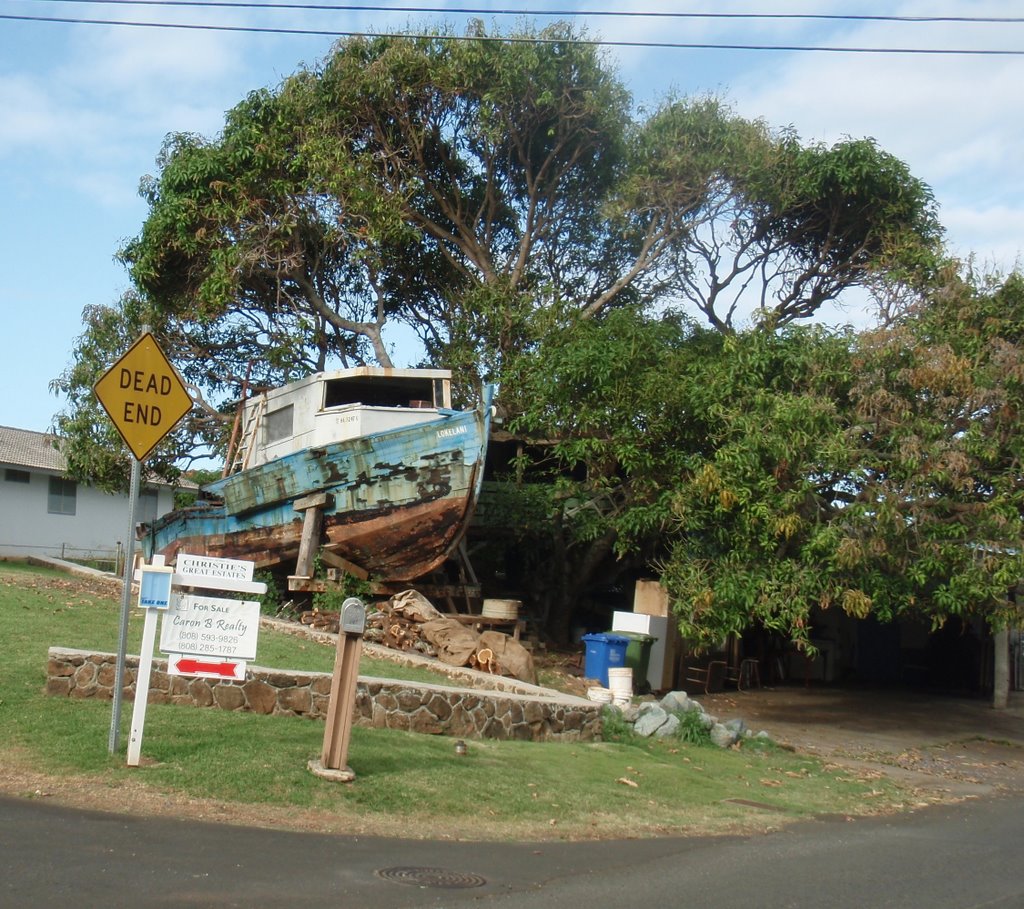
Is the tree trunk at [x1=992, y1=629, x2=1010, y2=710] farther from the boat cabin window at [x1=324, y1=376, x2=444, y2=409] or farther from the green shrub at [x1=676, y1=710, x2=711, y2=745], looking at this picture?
the boat cabin window at [x1=324, y1=376, x2=444, y2=409]

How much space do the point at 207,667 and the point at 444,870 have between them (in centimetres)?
308

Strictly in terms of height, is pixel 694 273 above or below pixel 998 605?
above

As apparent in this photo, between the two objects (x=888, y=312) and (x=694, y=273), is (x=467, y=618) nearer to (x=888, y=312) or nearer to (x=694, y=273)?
(x=888, y=312)

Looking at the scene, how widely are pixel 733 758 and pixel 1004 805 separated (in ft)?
9.38

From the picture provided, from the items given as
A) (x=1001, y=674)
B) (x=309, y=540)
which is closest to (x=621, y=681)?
(x=309, y=540)

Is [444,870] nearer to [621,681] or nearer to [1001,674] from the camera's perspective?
[621,681]

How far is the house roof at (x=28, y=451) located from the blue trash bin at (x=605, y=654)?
17845mm

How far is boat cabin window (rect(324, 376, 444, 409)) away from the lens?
66.2 feet

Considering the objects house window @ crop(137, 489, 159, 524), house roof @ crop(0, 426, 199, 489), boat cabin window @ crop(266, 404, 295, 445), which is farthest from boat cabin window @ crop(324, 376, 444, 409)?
house window @ crop(137, 489, 159, 524)

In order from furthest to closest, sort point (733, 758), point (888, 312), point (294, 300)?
point (294, 300)
point (888, 312)
point (733, 758)

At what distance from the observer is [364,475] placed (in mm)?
19172

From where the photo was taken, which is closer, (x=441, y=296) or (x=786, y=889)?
(x=786, y=889)

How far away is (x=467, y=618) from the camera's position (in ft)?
60.8

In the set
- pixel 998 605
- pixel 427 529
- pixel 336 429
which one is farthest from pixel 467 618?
pixel 998 605
